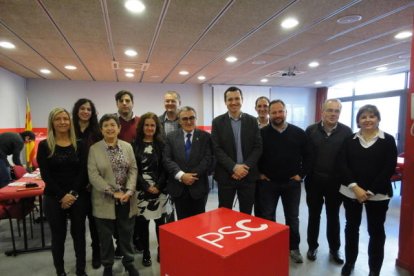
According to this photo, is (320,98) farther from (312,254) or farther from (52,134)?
(52,134)

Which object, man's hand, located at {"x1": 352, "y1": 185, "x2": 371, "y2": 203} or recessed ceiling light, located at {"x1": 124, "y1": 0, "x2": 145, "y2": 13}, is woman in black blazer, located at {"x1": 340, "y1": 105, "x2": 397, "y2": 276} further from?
recessed ceiling light, located at {"x1": 124, "y1": 0, "x2": 145, "y2": 13}

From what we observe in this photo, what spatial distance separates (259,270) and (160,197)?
1.52 meters

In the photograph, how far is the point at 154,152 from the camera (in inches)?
93.2

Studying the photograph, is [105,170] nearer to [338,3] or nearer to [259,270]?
[259,270]

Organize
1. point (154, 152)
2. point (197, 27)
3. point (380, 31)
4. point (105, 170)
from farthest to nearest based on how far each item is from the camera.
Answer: point (380, 31)
point (197, 27)
point (154, 152)
point (105, 170)

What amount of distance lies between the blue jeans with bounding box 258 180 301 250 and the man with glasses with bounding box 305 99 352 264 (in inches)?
7.3

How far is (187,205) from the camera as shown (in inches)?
93.4

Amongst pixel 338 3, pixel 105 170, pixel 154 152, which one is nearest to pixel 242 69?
pixel 338 3

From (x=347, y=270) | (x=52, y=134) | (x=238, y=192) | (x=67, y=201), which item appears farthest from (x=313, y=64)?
(x=67, y=201)

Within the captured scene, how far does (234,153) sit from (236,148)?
5cm

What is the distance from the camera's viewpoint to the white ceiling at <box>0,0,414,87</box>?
8.68 feet

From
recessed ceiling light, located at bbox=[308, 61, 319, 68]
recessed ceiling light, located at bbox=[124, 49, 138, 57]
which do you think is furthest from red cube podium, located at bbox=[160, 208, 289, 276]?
recessed ceiling light, located at bbox=[308, 61, 319, 68]

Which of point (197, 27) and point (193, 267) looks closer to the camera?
point (193, 267)

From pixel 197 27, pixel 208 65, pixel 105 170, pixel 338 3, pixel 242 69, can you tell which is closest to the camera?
pixel 105 170
